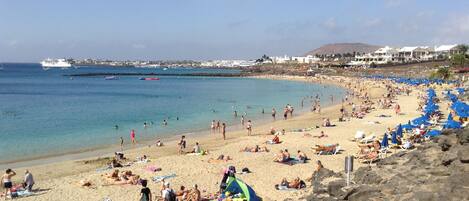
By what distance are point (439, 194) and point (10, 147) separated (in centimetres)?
2227

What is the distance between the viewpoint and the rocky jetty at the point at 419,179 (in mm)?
8414

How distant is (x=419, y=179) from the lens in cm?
1009

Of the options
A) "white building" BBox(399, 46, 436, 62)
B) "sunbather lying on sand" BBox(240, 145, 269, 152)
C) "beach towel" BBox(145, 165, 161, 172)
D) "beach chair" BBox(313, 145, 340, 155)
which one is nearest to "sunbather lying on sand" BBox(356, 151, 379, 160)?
"beach chair" BBox(313, 145, 340, 155)

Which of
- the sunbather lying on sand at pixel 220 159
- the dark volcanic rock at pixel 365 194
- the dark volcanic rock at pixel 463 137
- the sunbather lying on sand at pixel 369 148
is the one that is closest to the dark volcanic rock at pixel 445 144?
the dark volcanic rock at pixel 463 137

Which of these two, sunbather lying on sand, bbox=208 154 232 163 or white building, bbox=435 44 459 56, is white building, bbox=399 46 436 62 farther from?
sunbather lying on sand, bbox=208 154 232 163

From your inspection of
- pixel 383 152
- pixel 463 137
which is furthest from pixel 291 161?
pixel 463 137

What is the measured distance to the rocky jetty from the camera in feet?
27.6

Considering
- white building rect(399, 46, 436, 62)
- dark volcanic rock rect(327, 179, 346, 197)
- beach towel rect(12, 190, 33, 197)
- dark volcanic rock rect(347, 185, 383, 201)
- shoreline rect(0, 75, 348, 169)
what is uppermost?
white building rect(399, 46, 436, 62)

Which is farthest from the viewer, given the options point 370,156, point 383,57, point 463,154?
point 383,57

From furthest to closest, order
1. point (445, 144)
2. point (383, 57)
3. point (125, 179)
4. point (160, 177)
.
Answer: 1. point (383, 57)
2. point (160, 177)
3. point (125, 179)
4. point (445, 144)

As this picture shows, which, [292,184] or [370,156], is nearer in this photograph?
[292,184]

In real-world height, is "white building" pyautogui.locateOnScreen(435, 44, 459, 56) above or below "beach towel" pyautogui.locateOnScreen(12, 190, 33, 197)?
above

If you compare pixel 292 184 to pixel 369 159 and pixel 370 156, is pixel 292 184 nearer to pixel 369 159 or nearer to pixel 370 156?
pixel 369 159

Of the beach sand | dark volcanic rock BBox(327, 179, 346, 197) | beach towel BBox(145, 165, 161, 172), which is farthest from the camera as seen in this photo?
beach towel BBox(145, 165, 161, 172)
